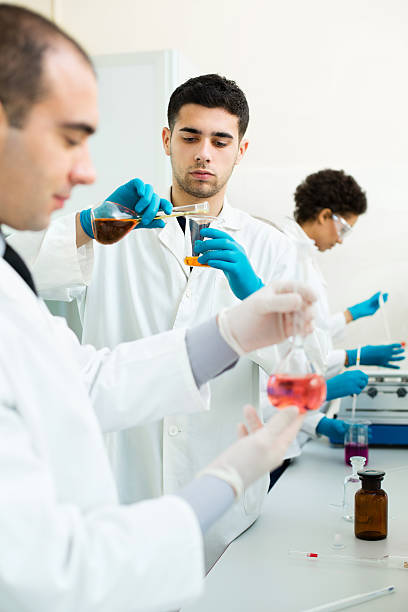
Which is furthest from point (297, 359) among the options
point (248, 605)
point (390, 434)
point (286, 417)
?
point (390, 434)

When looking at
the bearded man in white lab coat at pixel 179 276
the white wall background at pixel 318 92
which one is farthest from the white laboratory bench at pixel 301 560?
the white wall background at pixel 318 92

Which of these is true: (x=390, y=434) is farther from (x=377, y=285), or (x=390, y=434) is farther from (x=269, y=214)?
(x=269, y=214)

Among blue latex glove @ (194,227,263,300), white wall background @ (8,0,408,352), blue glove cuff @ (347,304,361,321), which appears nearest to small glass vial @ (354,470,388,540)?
blue latex glove @ (194,227,263,300)

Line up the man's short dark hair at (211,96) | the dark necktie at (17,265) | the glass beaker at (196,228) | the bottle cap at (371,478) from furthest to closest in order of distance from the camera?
the man's short dark hair at (211,96), the glass beaker at (196,228), the bottle cap at (371,478), the dark necktie at (17,265)

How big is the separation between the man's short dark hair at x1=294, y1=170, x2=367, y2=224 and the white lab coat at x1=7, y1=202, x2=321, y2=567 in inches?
50.5

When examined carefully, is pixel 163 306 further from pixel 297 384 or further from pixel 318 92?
pixel 318 92

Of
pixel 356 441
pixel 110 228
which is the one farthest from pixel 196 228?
pixel 356 441

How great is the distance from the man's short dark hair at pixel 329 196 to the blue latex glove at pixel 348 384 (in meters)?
1.08

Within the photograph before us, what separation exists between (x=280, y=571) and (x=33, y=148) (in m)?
1.01

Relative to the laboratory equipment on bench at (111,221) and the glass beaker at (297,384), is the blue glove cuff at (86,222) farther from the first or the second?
the glass beaker at (297,384)

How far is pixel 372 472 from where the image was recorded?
1.53m

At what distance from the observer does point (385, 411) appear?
2.54m

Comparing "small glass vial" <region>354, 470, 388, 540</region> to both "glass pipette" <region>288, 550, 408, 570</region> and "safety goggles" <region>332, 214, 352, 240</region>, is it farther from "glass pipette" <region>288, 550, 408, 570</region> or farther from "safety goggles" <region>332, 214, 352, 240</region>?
"safety goggles" <region>332, 214, 352, 240</region>

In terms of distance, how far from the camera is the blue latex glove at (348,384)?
2410 millimetres
